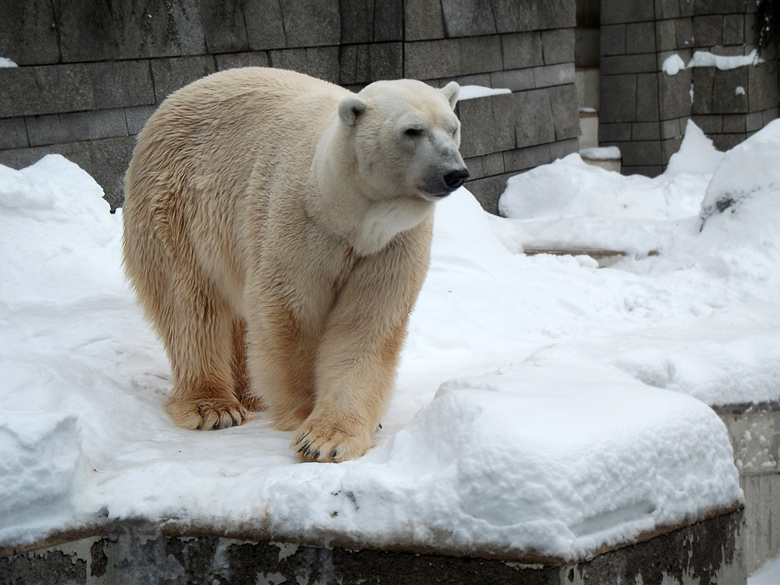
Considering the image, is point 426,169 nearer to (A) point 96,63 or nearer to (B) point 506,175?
(A) point 96,63

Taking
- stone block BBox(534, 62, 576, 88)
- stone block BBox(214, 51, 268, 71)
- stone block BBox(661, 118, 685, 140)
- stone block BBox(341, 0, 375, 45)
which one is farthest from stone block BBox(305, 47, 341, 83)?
stone block BBox(661, 118, 685, 140)

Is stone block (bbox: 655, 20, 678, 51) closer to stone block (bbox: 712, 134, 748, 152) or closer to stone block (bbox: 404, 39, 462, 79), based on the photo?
stone block (bbox: 712, 134, 748, 152)

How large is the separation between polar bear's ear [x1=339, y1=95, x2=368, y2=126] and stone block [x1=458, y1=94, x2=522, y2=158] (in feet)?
15.4

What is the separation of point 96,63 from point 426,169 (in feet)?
12.1

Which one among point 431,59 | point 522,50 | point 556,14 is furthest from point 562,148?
point 431,59

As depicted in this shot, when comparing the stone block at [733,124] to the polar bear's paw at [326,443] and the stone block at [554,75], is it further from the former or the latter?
the polar bear's paw at [326,443]

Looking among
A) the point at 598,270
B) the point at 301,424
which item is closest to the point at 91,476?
the point at 301,424

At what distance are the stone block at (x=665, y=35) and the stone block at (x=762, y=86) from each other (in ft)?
3.00

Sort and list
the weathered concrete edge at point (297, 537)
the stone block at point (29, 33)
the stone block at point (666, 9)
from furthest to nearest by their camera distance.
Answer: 1. the stone block at point (666, 9)
2. the stone block at point (29, 33)
3. the weathered concrete edge at point (297, 537)

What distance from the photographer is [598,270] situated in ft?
21.0

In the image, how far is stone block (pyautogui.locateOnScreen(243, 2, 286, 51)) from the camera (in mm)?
6453

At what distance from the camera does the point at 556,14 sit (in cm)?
847

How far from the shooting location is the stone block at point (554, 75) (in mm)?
8445

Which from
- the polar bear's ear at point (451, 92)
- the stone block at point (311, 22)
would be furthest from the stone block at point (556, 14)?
the polar bear's ear at point (451, 92)
